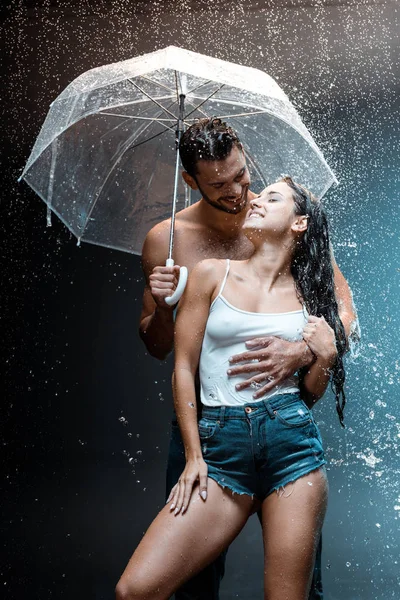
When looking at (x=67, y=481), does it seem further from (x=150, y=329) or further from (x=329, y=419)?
(x=150, y=329)

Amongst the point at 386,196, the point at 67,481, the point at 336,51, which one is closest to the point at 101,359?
the point at 67,481

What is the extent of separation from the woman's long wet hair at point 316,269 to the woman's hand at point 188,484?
0.54m

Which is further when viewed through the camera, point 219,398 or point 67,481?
point 67,481

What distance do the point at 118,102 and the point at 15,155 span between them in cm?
210

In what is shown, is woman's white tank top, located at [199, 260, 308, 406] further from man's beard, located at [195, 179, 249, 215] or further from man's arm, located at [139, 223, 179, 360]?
man's beard, located at [195, 179, 249, 215]

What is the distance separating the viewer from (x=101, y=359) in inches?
215

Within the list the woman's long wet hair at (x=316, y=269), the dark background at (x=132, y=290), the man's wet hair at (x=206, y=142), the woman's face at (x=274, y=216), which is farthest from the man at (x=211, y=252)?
the dark background at (x=132, y=290)

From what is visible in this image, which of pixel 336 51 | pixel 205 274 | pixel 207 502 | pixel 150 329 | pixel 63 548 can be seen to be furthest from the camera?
pixel 336 51

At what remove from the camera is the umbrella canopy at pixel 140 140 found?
3.41 meters

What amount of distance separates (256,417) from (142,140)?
1.42 meters

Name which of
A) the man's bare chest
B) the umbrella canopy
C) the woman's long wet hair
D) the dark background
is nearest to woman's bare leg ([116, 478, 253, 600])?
the woman's long wet hair

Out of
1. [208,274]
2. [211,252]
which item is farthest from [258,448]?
[211,252]

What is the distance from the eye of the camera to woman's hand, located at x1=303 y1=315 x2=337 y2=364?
10.00ft

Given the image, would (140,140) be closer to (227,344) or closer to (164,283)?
(164,283)
